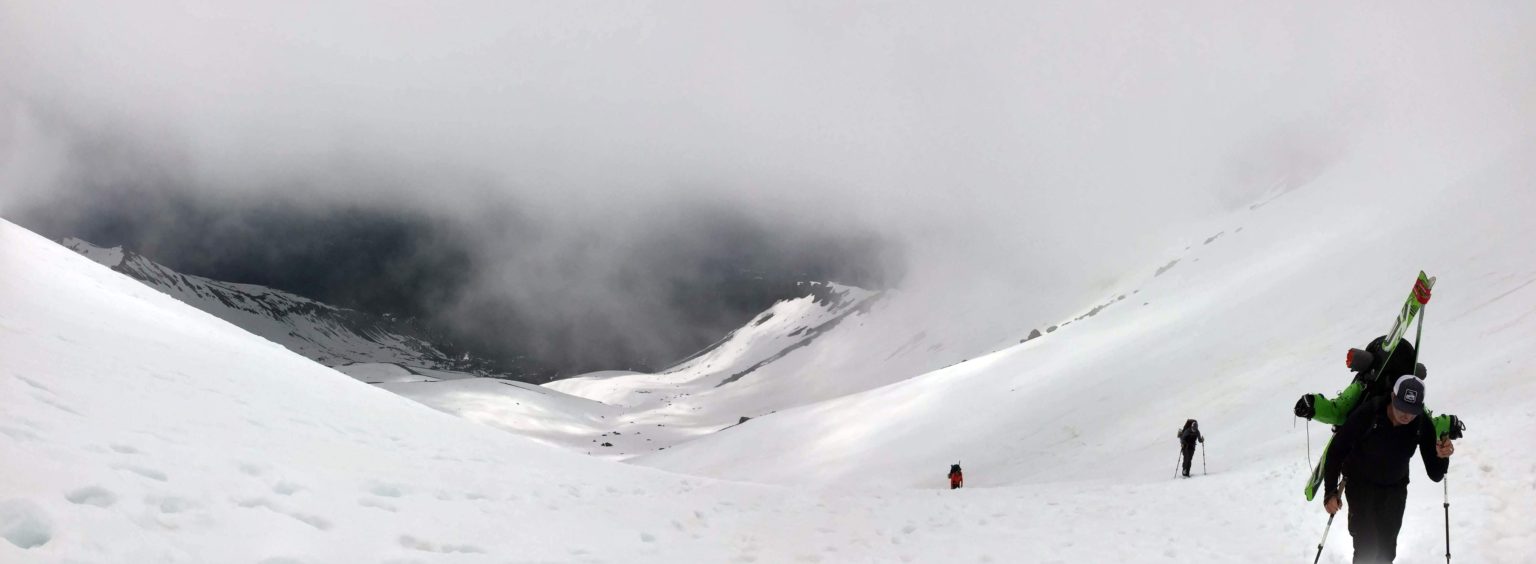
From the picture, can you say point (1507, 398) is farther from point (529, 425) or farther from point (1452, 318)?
point (529, 425)

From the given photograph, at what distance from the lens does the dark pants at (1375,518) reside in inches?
262

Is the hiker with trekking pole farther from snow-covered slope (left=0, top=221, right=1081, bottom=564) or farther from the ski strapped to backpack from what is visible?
snow-covered slope (left=0, top=221, right=1081, bottom=564)

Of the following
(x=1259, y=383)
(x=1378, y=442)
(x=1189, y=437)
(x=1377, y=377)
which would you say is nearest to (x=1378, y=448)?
(x=1378, y=442)

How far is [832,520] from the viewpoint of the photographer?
11727 mm

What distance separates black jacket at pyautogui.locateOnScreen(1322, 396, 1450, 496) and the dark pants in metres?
0.09

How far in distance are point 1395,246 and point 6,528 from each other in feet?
145

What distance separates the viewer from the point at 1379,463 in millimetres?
6656

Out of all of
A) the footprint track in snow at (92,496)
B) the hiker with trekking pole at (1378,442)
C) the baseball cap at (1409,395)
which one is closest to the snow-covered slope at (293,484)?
the footprint track in snow at (92,496)

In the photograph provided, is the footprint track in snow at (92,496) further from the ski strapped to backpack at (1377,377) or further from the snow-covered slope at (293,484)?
the ski strapped to backpack at (1377,377)

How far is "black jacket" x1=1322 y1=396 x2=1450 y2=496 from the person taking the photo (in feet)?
21.7

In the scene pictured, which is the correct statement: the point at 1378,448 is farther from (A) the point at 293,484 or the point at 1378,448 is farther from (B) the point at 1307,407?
(A) the point at 293,484

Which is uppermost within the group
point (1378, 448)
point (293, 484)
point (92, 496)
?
point (1378, 448)

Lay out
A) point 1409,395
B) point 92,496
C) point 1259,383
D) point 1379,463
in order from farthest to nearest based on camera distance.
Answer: point 1259,383
point 1379,463
point 1409,395
point 92,496

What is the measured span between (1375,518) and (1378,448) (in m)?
0.67
